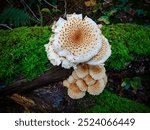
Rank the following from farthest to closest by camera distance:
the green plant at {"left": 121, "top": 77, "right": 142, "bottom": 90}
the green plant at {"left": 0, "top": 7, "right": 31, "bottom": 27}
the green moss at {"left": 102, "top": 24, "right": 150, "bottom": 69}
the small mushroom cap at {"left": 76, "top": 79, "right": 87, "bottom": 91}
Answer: the green plant at {"left": 0, "top": 7, "right": 31, "bottom": 27} → the green plant at {"left": 121, "top": 77, "right": 142, "bottom": 90} → the green moss at {"left": 102, "top": 24, "right": 150, "bottom": 69} → the small mushroom cap at {"left": 76, "top": 79, "right": 87, "bottom": 91}

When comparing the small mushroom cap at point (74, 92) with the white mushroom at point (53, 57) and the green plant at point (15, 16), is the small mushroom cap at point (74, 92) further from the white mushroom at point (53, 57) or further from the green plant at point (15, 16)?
the green plant at point (15, 16)

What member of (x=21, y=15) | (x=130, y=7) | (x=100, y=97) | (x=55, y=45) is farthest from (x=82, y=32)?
(x=130, y=7)

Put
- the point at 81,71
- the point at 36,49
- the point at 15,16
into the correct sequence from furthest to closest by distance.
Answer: the point at 15,16
the point at 36,49
the point at 81,71

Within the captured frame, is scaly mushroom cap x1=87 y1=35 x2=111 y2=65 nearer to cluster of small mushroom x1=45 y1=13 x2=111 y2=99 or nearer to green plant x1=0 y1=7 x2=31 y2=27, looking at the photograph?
cluster of small mushroom x1=45 y1=13 x2=111 y2=99

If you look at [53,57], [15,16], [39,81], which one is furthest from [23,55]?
[15,16]

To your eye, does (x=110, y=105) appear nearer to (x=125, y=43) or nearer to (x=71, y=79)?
(x=71, y=79)


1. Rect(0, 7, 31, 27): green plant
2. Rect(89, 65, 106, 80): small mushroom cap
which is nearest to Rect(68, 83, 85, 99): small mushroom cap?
Rect(89, 65, 106, 80): small mushroom cap
